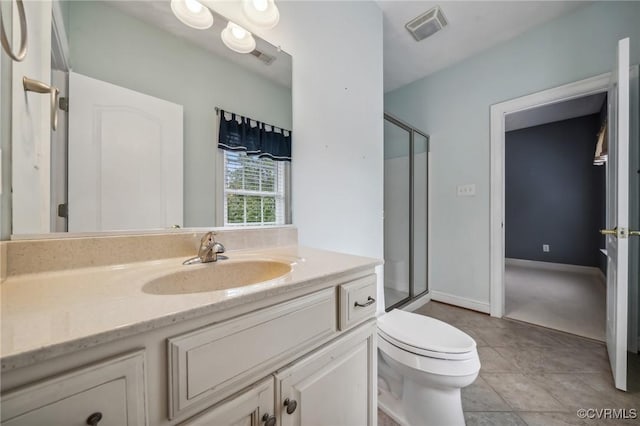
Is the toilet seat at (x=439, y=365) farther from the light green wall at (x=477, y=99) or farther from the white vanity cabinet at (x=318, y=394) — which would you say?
the light green wall at (x=477, y=99)

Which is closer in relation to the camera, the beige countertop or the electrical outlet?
the beige countertop

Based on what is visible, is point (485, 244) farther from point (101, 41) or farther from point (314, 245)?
point (101, 41)

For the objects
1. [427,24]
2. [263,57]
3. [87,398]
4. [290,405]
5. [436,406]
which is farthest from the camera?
[427,24]

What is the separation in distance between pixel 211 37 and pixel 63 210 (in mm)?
832

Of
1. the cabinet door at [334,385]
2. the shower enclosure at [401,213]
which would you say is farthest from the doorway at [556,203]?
the cabinet door at [334,385]

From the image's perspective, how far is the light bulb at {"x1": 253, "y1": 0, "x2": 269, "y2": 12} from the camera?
1061 millimetres

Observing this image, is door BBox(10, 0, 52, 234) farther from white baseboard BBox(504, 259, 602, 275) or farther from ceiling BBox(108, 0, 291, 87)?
white baseboard BBox(504, 259, 602, 275)

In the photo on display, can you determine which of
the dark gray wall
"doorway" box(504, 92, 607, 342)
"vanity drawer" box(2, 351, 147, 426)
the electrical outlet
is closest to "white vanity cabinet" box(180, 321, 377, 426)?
"vanity drawer" box(2, 351, 147, 426)

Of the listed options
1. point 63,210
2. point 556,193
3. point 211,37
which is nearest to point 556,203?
point 556,193

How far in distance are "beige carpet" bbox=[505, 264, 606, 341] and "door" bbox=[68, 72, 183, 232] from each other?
9.37ft

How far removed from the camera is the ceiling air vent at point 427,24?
187cm

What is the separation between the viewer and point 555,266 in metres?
3.89

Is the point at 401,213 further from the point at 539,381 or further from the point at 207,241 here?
the point at 207,241

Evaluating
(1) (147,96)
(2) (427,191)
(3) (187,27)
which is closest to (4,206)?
(1) (147,96)
